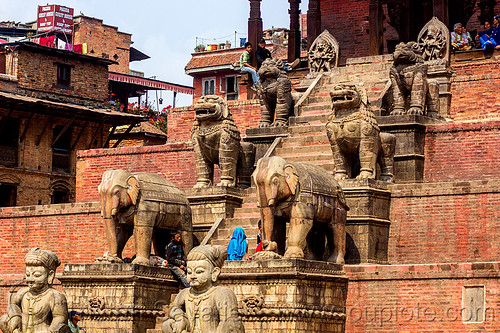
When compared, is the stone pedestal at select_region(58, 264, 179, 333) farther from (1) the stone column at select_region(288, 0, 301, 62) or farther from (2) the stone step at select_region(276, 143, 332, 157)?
(1) the stone column at select_region(288, 0, 301, 62)

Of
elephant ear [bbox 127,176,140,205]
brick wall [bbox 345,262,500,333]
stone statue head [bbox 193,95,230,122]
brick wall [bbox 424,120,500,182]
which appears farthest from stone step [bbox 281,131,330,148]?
brick wall [bbox 345,262,500,333]

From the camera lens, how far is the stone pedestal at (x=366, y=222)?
27031 mm

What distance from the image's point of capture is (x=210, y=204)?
28797 millimetres

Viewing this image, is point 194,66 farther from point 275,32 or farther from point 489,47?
point 489,47

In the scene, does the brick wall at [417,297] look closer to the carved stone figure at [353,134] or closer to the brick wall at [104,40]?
the carved stone figure at [353,134]

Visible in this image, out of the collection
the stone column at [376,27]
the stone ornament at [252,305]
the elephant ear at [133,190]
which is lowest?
the stone ornament at [252,305]

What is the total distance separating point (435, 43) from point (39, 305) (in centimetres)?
1452

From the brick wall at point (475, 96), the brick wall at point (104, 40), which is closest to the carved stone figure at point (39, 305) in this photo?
the brick wall at point (475, 96)

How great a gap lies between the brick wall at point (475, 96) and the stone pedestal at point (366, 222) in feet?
15.9

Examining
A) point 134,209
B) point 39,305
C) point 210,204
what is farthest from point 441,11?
point 39,305

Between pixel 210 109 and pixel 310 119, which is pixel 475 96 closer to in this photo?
pixel 310 119

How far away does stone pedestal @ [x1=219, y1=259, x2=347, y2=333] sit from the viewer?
24562mm

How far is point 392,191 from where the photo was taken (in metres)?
27.8

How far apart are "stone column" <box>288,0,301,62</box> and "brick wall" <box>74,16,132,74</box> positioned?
23.5 meters
